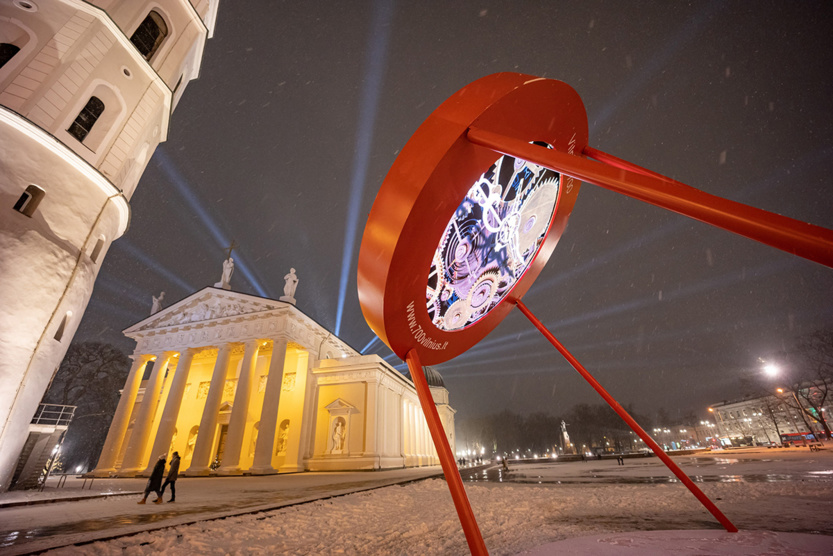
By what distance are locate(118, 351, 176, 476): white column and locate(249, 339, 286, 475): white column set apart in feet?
26.3

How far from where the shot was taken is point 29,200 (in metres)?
12.0

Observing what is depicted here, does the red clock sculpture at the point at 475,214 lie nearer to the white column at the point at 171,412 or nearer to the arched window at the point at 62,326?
the arched window at the point at 62,326

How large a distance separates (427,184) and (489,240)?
131 cm

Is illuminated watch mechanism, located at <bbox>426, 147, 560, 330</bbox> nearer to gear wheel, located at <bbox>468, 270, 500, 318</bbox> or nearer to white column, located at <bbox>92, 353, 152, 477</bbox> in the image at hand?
gear wheel, located at <bbox>468, 270, 500, 318</bbox>

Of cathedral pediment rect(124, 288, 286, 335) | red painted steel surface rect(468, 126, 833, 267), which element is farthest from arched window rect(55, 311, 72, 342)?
red painted steel surface rect(468, 126, 833, 267)

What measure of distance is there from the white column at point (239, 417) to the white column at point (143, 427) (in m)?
6.29

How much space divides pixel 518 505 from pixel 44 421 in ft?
68.4

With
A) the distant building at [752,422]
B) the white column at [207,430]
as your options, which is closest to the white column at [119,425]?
the white column at [207,430]

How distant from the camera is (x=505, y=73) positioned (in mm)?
2506

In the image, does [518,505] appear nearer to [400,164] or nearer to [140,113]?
[400,164]

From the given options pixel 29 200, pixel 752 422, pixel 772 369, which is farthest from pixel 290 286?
pixel 752 422

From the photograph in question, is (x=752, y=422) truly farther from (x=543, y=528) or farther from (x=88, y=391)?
(x=88, y=391)

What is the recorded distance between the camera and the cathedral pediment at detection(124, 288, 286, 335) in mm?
27062

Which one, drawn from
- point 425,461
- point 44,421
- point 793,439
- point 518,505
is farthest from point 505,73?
point 793,439
